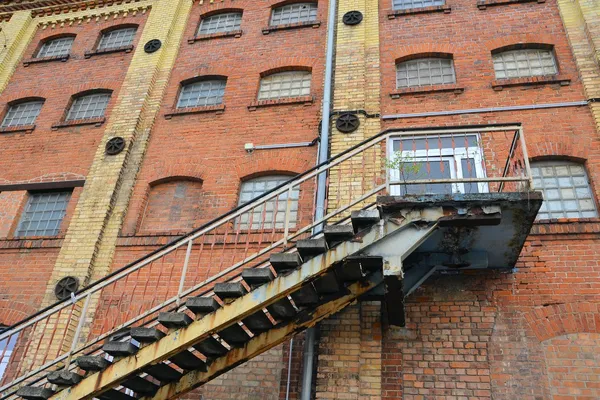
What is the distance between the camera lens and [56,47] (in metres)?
13.4

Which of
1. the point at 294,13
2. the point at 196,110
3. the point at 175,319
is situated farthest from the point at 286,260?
the point at 294,13

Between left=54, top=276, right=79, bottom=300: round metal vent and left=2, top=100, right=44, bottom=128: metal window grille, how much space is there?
548cm

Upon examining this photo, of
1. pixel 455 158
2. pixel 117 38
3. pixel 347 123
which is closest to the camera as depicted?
pixel 455 158

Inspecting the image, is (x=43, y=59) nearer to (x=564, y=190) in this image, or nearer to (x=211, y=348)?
(x=211, y=348)

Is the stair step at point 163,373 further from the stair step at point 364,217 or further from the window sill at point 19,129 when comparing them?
the window sill at point 19,129

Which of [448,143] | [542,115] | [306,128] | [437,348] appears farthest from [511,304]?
[306,128]

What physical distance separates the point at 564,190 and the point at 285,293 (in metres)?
5.37

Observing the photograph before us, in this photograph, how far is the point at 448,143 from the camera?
829 centimetres

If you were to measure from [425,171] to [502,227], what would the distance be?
2.00 metres

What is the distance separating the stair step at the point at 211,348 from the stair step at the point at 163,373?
47cm

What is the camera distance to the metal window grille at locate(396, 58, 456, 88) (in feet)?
31.6

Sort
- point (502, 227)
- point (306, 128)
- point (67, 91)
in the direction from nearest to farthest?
point (502, 227)
point (306, 128)
point (67, 91)

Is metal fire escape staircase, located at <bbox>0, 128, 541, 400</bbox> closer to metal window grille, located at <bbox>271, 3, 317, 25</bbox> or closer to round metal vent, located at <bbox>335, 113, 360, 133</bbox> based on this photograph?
round metal vent, located at <bbox>335, 113, 360, 133</bbox>

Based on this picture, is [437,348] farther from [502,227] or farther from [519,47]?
[519,47]
